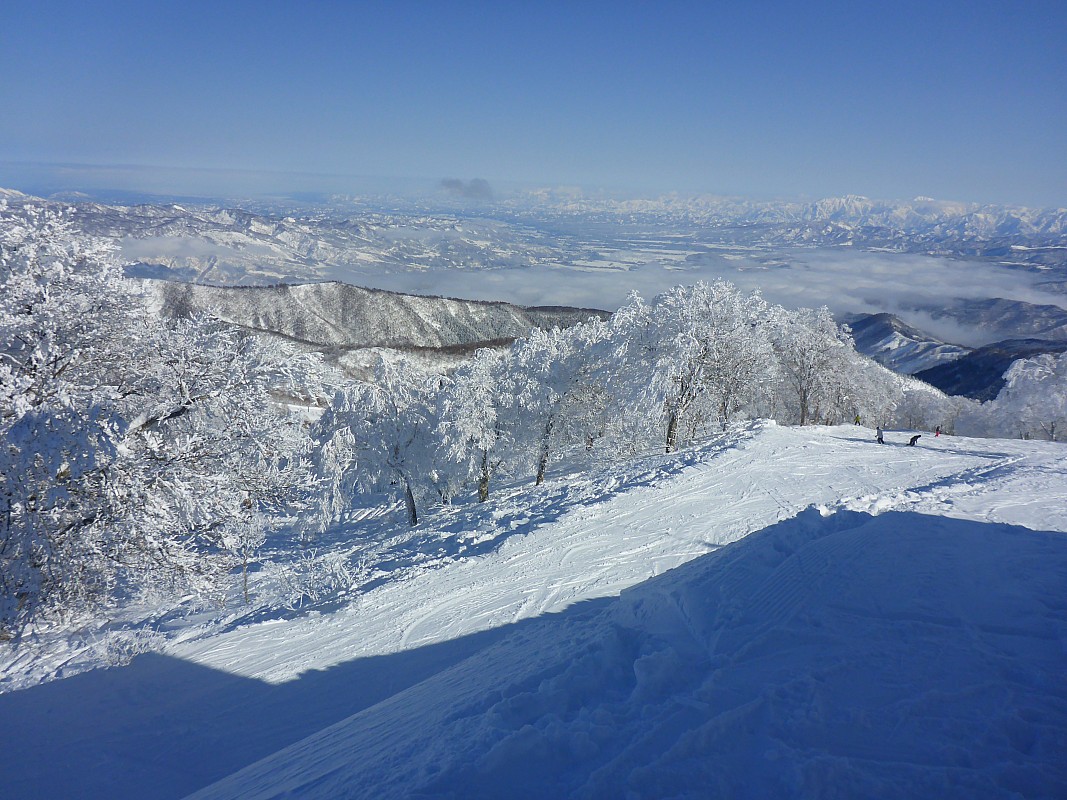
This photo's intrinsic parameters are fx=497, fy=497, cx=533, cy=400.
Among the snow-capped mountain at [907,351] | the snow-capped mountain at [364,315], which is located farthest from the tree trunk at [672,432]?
the snow-capped mountain at [907,351]

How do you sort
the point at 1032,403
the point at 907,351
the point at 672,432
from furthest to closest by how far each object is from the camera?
the point at 907,351 < the point at 1032,403 < the point at 672,432

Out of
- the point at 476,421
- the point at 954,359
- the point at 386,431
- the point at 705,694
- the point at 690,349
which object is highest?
the point at 690,349

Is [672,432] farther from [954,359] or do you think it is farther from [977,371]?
[954,359]

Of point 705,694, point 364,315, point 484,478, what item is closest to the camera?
point 705,694

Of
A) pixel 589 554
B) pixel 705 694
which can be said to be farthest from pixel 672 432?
pixel 705 694

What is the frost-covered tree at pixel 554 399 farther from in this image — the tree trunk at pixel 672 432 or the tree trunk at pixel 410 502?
the tree trunk at pixel 410 502

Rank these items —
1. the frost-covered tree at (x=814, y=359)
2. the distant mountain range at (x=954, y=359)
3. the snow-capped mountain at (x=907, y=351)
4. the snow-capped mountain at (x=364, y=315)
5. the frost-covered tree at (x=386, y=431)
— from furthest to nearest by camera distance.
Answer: the snow-capped mountain at (x=907, y=351)
the snow-capped mountain at (x=364, y=315)
the distant mountain range at (x=954, y=359)
the frost-covered tree at (x=814, y=359)
the frost-covered tree at (x=386, y=431)

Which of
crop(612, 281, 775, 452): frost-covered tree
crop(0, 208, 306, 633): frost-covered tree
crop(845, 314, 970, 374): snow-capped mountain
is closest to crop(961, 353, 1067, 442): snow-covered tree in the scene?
crop(612, 281, 775, 452): frost-covered tree

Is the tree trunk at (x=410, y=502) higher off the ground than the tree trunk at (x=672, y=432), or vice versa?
the tree trunk at (x=672, y=432)

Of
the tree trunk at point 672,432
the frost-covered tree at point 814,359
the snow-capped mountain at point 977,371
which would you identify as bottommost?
the snow-capped mountain at point 977,371

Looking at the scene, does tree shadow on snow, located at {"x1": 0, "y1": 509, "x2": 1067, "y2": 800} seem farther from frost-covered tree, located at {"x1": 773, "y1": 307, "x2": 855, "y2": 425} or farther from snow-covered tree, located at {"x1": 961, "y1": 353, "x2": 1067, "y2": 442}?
snow-covered tree, located at {"x1": 961, "y1": 353, "x2": 1067, "y2": 442}
